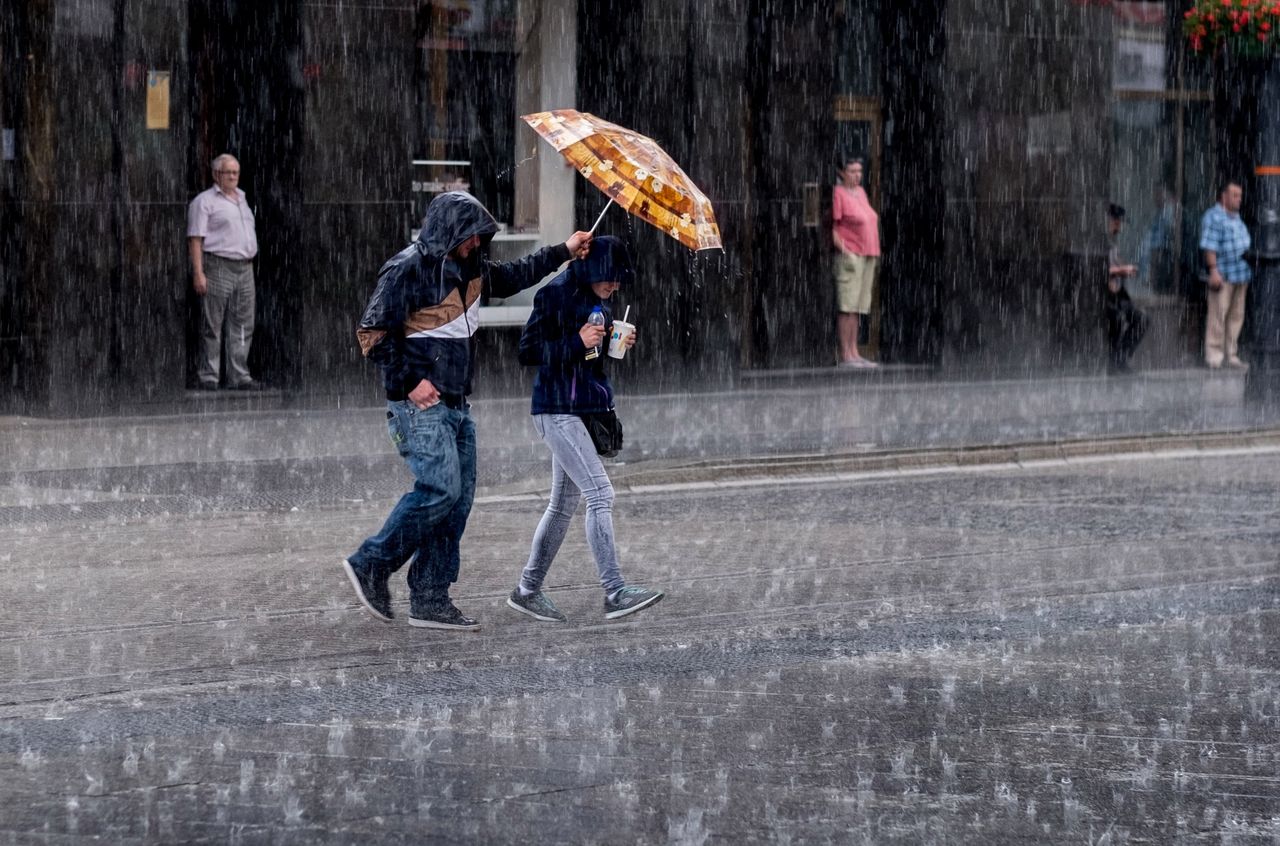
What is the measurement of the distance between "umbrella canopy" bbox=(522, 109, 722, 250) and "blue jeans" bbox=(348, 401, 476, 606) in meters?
1.08

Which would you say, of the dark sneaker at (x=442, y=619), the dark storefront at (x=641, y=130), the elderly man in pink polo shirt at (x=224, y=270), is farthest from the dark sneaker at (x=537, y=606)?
the elderly man in pink polo shirt at (x=224, y=270)

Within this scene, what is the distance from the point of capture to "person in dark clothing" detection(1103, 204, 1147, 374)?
69.7ft

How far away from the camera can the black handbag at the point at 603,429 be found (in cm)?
860

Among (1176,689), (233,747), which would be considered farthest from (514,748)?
(1176,689)

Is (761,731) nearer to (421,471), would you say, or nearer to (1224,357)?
(421,471)

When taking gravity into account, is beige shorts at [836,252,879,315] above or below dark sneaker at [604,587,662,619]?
above

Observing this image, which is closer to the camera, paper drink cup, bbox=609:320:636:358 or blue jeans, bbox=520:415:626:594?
paper drink cup, bbox=609:320:636:358

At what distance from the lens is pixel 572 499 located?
8.88 m

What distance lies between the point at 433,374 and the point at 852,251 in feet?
40.8

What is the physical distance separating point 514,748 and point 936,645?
236 cm

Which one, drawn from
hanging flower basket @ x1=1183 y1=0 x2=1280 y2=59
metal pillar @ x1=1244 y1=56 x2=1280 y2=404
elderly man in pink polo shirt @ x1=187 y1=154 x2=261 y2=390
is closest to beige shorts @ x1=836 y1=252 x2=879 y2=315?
metal pillar @ x1=1244 y1=56 x2=1280 y2=404

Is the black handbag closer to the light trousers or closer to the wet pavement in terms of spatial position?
the wet pavement

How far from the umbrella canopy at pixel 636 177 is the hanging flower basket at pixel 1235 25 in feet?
47.1

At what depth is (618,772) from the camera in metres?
6.18
